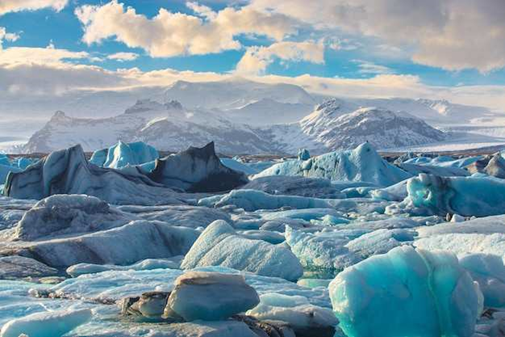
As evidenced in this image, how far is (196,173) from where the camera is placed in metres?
22.5

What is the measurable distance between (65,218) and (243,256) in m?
4.36

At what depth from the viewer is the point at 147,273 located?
255 inches

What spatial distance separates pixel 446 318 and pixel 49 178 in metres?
15.5

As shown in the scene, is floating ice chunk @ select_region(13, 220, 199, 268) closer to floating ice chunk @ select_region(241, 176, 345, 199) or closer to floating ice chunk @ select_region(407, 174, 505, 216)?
floating ice chunk @ select_region(407, 174, 505, 216)

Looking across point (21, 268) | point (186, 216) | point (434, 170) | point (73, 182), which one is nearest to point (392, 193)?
point (434, 170)

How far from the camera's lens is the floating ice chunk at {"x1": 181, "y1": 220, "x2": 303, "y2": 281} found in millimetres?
7031

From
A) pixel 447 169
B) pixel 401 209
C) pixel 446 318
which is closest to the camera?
pixel 446 318

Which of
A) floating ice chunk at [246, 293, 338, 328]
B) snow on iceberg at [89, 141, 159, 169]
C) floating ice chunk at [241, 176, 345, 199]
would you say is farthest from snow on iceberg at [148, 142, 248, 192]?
floating ice chunk at [246, 293, 338, 328]

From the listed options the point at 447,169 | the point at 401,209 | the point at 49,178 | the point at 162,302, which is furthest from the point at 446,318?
the point at 447,169

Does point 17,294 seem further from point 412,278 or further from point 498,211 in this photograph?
point 498,211

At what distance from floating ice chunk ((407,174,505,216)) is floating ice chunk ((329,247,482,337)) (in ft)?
40.9

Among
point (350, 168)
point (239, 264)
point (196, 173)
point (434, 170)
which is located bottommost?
point (434, 170)

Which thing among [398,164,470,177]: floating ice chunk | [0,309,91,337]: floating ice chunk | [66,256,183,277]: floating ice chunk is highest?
[0,309,91,337]: floating ice chunk

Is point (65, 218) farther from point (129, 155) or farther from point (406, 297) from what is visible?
point (129, 155)
